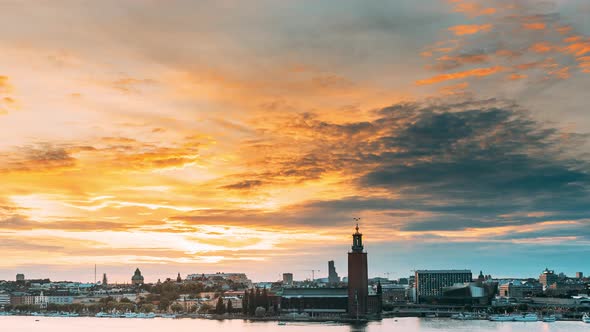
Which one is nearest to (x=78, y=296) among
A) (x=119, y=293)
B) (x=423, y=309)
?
(x=119, y=293)

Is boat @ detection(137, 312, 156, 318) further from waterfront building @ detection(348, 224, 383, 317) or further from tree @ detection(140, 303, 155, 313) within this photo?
waterfront building @ detection(348, 224, 383, 317)

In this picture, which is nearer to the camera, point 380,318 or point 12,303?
point 380,318

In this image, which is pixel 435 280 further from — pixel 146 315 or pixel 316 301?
pixel 316 301

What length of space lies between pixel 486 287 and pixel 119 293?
7924cm

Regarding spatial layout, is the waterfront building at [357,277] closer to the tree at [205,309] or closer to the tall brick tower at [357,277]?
the tall brick tower at [357,277]

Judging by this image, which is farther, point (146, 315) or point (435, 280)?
point (435, 280)

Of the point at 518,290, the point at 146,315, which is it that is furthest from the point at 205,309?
the point at 518,290

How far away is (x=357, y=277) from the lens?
334ft

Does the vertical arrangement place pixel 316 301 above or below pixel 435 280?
below

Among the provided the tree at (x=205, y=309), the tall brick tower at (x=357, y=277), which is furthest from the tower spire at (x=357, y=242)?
the tree at (x=205, y=309)

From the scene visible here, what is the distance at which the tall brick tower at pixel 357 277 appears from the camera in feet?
333

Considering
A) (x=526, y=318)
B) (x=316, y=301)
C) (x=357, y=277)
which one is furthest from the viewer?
(x=316, y=301)

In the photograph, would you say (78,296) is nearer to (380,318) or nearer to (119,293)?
(119,293)

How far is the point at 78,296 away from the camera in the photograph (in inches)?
6964
